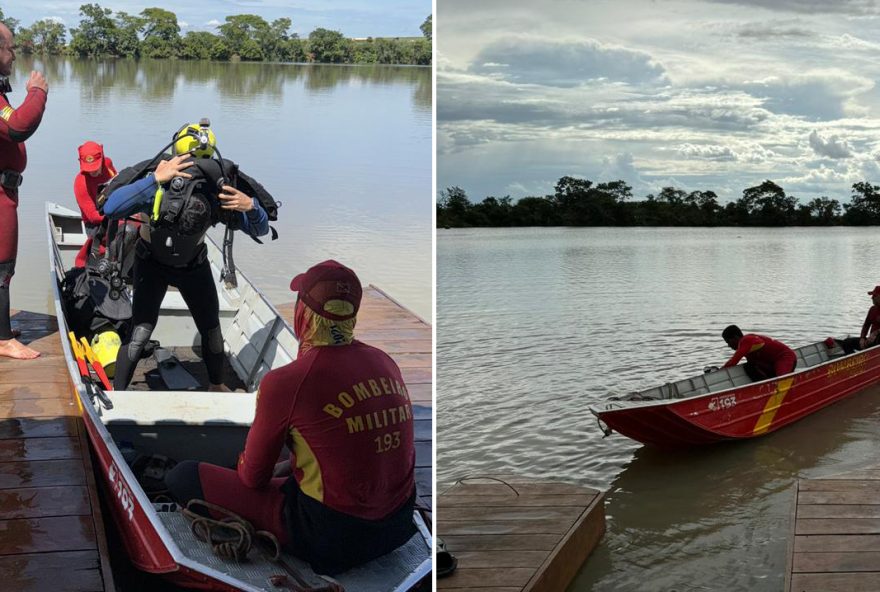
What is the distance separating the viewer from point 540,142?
1166 centimetres

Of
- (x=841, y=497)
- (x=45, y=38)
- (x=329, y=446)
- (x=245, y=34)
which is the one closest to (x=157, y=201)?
(x=329, y=446)

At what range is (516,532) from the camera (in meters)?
3.36

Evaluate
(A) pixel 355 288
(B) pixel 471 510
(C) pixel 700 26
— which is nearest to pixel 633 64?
(C) pixel 700 26

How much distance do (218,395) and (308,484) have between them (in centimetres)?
106

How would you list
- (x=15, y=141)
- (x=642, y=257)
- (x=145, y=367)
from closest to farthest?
(x=15, y=141) < (x=145, y=367) < (x=642, y=257)

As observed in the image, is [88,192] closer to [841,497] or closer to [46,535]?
[46,535]

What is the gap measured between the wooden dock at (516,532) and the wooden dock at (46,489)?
1012 mm

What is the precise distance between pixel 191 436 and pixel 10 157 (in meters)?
1.42

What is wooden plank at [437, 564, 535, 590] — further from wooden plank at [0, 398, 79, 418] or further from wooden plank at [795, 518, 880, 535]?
wooden plank at [0, 398, 79, 418]

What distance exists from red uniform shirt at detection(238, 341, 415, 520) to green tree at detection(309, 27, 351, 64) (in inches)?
83.8

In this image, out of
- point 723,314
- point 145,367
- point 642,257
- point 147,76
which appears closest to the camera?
point 145,367

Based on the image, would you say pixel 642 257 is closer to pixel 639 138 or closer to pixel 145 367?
pixel 639 138

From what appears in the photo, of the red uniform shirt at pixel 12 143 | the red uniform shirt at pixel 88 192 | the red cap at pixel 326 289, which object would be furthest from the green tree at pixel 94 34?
the red cap at pixel 326 289

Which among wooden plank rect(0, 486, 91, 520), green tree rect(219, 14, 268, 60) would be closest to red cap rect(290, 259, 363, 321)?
wooden plank rect(0, 486, 91, 520)
